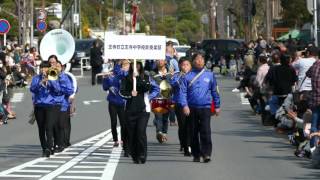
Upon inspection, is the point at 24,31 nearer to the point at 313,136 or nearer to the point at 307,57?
the point at 307,57

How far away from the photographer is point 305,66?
69.2ft

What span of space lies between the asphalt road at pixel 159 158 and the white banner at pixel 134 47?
5.99 ft

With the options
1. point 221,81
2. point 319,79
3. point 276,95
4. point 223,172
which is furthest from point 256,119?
point 221,81

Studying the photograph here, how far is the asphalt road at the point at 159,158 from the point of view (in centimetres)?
1498

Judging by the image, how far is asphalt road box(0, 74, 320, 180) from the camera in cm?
1498

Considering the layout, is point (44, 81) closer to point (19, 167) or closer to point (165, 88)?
point (19, 167)

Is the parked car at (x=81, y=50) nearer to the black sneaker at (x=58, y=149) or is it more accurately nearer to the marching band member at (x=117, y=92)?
the black sneaker at (x=58, y=149)

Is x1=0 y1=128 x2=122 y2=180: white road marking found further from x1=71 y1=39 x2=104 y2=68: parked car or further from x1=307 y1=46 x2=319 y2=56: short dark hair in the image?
x1=71 y1=39 x2=104 y2=68: parked car

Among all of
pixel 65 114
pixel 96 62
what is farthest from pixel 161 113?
pixel 96 62

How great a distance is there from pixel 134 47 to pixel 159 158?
2.02 meters

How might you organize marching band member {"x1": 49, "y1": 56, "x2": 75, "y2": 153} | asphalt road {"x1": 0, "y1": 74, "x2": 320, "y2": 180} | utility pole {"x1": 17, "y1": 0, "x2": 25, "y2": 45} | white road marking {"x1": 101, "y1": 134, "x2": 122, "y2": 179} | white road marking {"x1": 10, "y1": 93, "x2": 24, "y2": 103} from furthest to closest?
utility pole {"x1": 17, "y1": 0, "x2": 25, "y2": 45} → white road marking {"x1": 10, "y1": 93, "x2": 24, "y2": 103} → marching band member {"x1": 49, "y1": 56, "x2": 75, "y2": 153} → asphalt road {"x1": 0, "y1": 74, "x2": 320, "y2": 180} → white road marking {"x1": 101, "y1": 134, "x2": 122, "y2": 179}

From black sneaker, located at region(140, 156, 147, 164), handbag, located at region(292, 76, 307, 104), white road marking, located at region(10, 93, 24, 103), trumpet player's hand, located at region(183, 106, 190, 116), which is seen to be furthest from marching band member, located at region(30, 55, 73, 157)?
white road marking, located at region(10, 93, 24, 103)

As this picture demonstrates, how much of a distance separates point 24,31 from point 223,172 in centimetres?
4362

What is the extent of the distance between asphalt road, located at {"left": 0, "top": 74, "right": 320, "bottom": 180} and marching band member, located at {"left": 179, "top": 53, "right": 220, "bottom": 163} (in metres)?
0.32
